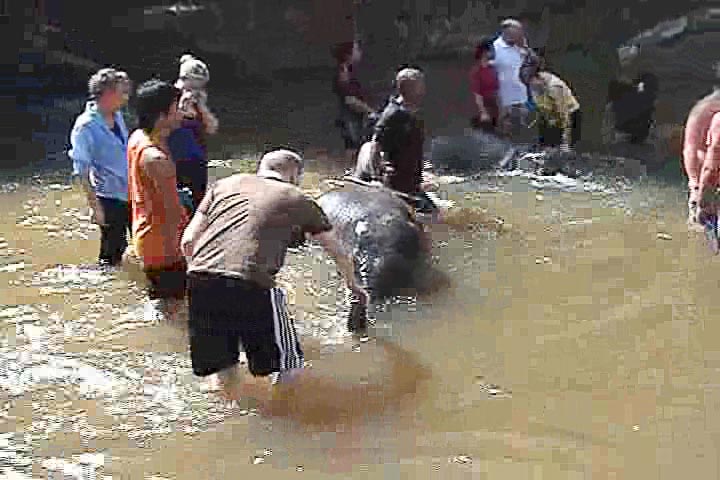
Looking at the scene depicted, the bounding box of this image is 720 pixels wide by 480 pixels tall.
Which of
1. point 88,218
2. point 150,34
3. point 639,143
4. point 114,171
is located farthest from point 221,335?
point 150,34

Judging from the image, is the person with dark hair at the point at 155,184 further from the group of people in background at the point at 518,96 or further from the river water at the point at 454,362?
the group of people in background at the point at 518,96

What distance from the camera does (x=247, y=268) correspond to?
5883 mm

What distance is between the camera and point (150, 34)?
51.2ft

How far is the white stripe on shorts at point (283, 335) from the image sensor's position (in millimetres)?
6043

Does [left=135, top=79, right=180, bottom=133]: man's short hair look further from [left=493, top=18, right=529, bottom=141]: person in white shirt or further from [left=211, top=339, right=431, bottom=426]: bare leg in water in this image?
[left=493, top=18, right=529, bottom=141]: person in white shirt

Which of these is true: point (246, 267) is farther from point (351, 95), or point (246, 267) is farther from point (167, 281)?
point (351, 95)

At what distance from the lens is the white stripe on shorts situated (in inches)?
238

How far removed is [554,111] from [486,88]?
2.29 ft

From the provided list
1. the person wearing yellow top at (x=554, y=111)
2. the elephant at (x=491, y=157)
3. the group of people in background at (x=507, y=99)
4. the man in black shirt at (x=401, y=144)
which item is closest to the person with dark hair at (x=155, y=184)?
the man in black shirt at (x=401, y=144)

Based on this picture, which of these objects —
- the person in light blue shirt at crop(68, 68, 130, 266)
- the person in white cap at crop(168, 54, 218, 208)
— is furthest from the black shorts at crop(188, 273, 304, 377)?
the person in white cap at crop(168, 54, 218, 208)

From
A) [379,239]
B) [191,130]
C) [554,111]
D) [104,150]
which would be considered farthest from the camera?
[554,111]

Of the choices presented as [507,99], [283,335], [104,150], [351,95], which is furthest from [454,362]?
[507,99]

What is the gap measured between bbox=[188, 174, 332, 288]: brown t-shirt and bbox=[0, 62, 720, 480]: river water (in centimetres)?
76

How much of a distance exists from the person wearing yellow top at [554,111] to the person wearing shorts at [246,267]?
5.16m
